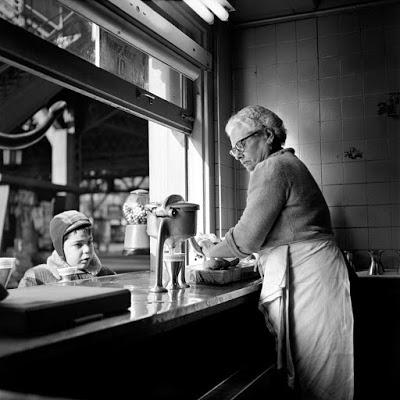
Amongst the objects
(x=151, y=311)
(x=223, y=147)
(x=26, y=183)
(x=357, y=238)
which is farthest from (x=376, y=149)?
(x=26, y=183)

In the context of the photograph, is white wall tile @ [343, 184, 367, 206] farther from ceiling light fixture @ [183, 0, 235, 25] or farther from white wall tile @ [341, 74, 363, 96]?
ceiling light fixture @ [183, 0, 235, 25]

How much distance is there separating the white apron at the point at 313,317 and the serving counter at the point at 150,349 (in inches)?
6.7

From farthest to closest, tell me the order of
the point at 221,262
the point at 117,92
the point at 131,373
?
the point at 117,92 < the point at 221,262 < the point at 131,373

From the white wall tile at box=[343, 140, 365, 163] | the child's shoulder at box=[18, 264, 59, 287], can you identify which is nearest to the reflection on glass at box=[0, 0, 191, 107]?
the child's shoulder at box=[18, 264, 59, 287]

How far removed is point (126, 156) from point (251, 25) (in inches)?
415

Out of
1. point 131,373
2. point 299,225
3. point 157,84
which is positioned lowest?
point 131,373

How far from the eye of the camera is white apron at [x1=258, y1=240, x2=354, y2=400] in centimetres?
229

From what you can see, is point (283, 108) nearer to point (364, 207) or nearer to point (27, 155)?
point (364, 207)

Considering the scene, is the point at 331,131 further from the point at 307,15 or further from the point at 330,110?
the point at 307,15

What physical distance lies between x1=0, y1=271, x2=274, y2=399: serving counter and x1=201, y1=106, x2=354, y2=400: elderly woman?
18cm

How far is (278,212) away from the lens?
2.29m

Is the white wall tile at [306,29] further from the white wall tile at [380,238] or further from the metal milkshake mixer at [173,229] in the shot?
the metal milkshake mixer at [173,229]

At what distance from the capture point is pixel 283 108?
419 centimetres

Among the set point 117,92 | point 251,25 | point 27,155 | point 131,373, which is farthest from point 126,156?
point 131,373
